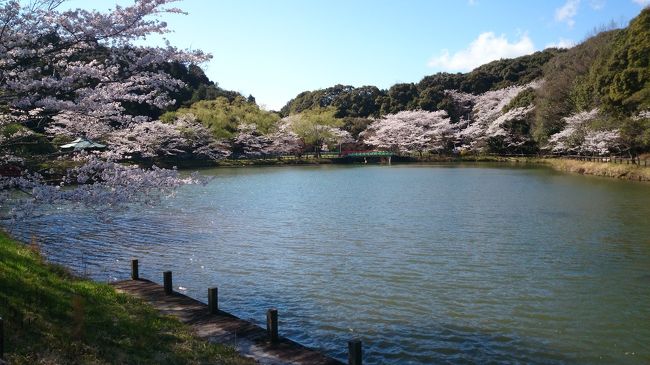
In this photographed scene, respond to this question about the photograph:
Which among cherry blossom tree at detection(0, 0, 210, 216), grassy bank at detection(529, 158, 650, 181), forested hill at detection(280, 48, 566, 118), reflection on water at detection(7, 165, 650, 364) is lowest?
reflection on water at detection(7, 165, 650, 364)

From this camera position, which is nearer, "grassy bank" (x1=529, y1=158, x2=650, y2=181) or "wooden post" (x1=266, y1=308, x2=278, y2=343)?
"wooden post" (x1=266, y1=308, x2=278, y2=343)

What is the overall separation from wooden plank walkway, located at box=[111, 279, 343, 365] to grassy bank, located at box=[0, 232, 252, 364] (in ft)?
0.84

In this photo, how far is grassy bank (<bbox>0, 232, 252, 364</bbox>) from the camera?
5.34m

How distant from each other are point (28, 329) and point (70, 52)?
12.7 feet

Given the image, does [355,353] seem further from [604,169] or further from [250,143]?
→ [250,143]

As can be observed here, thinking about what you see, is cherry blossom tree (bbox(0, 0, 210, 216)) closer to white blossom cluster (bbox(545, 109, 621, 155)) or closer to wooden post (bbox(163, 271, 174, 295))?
wooden post (bbox(163, 271, 174, 295))

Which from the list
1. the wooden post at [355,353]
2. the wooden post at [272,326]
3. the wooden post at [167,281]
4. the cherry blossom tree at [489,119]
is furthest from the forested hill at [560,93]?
the wooden post at [355,353]

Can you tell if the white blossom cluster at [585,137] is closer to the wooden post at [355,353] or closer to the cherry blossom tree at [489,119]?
the cherry blossom tree at [489,119]

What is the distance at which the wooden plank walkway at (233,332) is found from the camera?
6.07 m

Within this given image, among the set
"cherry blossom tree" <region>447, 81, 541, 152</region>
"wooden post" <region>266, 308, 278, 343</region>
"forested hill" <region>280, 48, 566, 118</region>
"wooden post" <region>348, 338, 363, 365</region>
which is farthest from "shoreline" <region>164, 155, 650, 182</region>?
"wooden post" <region>348, 338, 363, 365</region>

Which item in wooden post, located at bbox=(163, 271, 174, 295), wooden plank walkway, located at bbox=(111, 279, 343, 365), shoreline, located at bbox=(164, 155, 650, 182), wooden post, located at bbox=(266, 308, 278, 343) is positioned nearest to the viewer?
wooden plank walkway, located at bbox=(111, 279, 343, 365)

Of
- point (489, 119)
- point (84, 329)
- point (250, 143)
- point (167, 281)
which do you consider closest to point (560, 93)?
point (489, 119)

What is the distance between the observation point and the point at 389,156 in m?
59.2

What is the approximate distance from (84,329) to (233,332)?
1825 mm
